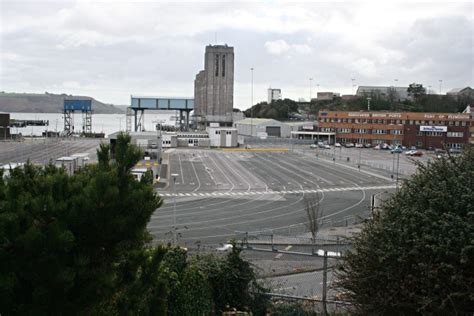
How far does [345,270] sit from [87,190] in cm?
570

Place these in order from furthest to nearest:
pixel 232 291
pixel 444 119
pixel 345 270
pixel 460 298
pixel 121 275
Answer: pixel 444 119 → pixel 232 291 → pixel 345 270 → pixel 460 298 → pixel 121 275

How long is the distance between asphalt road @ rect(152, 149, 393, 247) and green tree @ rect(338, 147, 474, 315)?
1326 centimetres

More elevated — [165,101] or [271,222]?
[165,101]

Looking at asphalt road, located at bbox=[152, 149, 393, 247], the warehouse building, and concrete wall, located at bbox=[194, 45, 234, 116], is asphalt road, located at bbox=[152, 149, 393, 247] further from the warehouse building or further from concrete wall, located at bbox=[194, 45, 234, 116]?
concrete wall, located at bbox=[194, 45, 234, 116]

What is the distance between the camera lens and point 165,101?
313 feet

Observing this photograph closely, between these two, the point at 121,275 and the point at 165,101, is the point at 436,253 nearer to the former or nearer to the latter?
the point at 121,275

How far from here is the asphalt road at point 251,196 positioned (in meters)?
27.4

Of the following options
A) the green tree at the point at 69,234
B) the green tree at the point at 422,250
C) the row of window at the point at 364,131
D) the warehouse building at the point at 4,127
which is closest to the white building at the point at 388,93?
the row of window at the point at 364,131

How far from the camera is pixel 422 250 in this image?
27.3ft

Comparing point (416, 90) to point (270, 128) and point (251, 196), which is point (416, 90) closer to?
point (270, 128)

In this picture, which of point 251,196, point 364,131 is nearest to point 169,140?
point 364,131

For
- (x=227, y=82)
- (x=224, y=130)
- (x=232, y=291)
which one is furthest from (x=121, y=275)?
(x=227, y=82)

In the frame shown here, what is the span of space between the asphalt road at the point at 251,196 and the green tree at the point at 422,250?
1326cm

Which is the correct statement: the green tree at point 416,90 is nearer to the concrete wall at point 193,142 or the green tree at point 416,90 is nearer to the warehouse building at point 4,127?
the concrete wall at point 193,142
